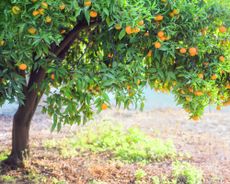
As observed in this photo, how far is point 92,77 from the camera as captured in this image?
7.68ft

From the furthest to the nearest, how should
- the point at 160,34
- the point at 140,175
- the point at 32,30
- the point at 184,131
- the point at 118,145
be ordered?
the point at 184,131 < the point at 118,145 < the point at 140,175 < the point at 160,34 < the point at 32,30

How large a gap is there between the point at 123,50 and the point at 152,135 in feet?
12.0

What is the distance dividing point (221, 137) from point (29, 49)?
15.4ft

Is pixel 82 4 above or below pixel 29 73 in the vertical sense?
above

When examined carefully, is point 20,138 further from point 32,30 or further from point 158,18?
point 158,18

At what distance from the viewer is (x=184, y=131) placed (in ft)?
21.2

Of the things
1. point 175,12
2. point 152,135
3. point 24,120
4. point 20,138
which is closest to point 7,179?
point 20,138

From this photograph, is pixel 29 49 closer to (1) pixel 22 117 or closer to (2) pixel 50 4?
(2) pixel 50 4

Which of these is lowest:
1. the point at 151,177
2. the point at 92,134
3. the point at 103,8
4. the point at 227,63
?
the point at 151,177

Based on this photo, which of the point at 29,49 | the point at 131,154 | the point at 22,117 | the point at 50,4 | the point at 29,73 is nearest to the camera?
the point at 50,4

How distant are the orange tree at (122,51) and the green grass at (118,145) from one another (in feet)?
6.76

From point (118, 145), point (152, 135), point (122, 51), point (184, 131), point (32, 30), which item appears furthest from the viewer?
point (184, 131)

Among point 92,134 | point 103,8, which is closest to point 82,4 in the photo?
point 103,8

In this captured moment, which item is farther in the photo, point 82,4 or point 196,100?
point 196,100
